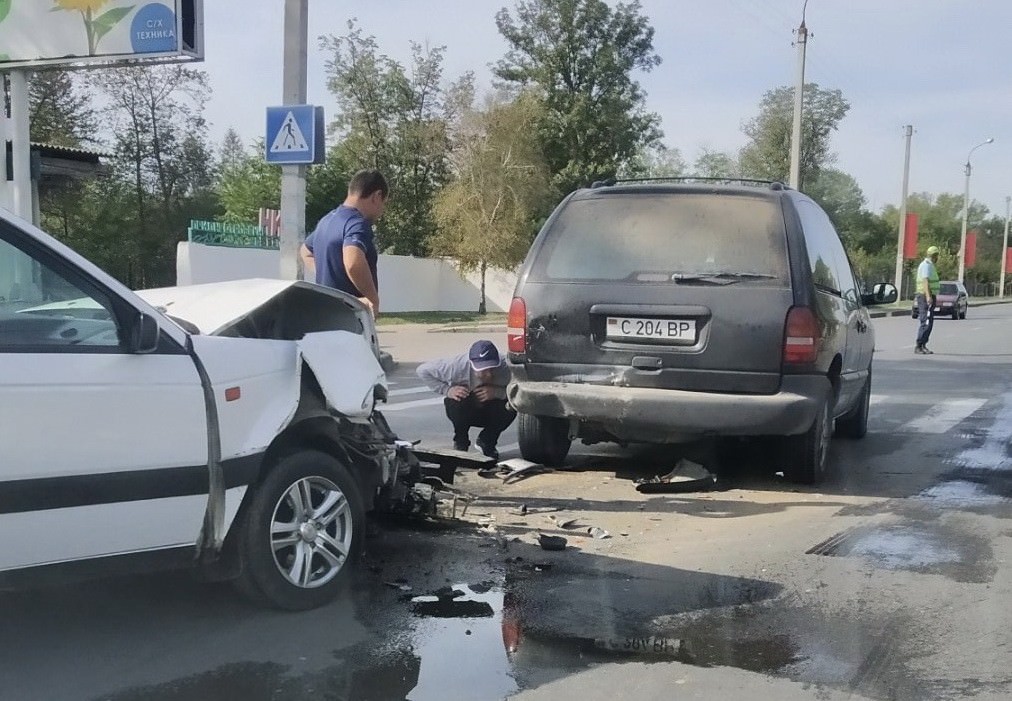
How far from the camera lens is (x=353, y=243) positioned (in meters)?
6.22

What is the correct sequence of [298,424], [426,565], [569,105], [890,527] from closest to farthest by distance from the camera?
1. [298,424]
2. [426,565]
3. [890,527]
4. [569,105]

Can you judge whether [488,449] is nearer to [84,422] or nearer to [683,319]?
[683,319]

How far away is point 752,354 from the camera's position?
6.35 meters

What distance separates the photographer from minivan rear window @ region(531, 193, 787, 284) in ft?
21.5

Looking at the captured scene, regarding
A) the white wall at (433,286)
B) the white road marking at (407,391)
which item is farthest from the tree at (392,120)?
the white road marking at (407,391)

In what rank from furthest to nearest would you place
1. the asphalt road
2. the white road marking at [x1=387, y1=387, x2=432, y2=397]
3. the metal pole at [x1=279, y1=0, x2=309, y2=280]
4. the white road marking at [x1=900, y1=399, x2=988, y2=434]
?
the white road marking at [x1=387, y1=387, x2=432, y2=397] < the white road marking at [x1=900, y1=399, x2=988, y2=434] < the metal pole at [x1=279, y1=0, x2=309, y2=280] < the asphalt road

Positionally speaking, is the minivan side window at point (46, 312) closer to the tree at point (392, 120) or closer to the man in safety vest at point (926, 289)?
the man in safety vest at point (926, 289)

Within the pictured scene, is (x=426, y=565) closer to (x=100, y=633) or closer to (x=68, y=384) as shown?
(x=100, y=633)

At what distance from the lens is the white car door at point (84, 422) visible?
338cm

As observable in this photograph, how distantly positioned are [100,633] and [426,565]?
5.07ft

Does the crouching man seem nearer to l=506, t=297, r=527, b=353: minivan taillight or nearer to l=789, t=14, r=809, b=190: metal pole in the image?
l=506, t=297, r=527, b=353: minivan taillight

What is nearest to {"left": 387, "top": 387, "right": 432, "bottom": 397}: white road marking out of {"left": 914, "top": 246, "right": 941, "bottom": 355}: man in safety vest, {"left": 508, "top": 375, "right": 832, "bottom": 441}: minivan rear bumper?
{"left": 508, "top": 375, "right": 832, "bottom": 441}: minivan rear bumper

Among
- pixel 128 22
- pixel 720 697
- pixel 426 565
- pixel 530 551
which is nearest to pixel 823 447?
pixel 530 551

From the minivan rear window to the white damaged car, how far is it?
7.71ft
